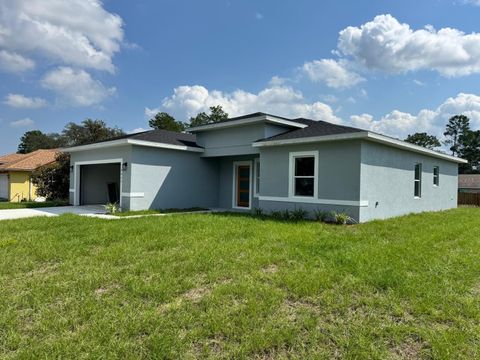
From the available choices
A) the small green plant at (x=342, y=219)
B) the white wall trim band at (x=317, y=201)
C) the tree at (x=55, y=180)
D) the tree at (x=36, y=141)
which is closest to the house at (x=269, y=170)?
the white wall trim band at (x=317, y=201)

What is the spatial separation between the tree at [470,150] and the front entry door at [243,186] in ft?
156

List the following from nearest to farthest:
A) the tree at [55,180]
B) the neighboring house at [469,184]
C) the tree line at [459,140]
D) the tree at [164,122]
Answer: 1. the tree at [55,180]
2. the neighboring house at [469,184]
3. the tree at [164,122]
4. the tree line at [459,140]

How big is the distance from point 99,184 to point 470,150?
56.2 metres

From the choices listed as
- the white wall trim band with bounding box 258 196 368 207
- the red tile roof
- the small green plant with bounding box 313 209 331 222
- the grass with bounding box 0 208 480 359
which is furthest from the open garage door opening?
the small green plant with bounding box 313 209 331 222

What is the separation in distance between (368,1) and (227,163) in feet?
28.9

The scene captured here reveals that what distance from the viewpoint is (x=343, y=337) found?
10.7 ft

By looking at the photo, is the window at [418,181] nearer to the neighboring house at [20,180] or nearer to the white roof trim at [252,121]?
the white roof trim at [252,121]

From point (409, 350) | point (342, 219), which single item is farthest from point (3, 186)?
point (409, 350)

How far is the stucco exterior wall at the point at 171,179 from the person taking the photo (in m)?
12.9

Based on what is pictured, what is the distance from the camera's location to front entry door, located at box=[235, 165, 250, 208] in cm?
1497

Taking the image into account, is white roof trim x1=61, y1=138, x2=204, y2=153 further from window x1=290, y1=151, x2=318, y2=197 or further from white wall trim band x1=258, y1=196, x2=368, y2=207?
window x1=290, y1=151, x2=318, y2=197

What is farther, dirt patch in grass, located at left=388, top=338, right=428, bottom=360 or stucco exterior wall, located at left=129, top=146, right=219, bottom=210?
stucco exterior wall, located at left=129, top=146, right=219, bottom=210

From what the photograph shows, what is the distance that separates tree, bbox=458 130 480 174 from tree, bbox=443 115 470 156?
51.3 inches

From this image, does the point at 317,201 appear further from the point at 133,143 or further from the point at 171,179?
the point at 133,143
